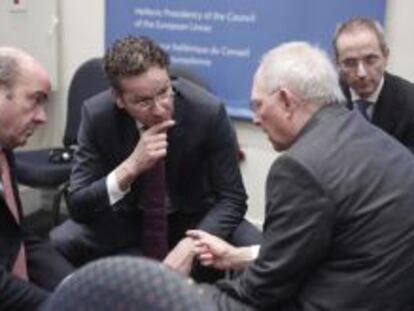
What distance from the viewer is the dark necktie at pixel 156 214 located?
2385mm

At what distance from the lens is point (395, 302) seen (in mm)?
1632

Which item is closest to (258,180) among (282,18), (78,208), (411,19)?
Result: (282,18)

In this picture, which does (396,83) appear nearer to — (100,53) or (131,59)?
(131,59)

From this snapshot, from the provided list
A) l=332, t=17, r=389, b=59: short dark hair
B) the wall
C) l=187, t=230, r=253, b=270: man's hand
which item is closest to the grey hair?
l=187, t=230, r=253, b=270: man's hand

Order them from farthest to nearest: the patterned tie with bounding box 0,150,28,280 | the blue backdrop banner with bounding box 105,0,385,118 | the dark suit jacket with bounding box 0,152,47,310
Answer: the blue backdrop banner with bounding box 105,0,385,118 → the patterned tie with bounding box 0,150,28,280 → the dark suit jacket with bounding box 0,152,47,310

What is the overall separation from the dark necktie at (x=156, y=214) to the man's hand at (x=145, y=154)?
97 millimetres

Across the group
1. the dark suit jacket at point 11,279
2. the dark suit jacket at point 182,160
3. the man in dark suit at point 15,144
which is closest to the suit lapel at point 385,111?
the dark suit jacket at point 182,160

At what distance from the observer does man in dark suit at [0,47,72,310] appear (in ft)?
6.25

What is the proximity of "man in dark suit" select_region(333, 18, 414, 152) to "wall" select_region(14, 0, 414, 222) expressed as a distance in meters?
0.58

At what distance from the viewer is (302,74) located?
1712 mm

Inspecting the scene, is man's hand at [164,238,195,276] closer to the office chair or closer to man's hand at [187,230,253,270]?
man's hand at [187,230,253,270]

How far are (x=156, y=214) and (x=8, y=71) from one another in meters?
0.69

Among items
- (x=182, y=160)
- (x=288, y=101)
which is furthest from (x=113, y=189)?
(x=288, y=101)

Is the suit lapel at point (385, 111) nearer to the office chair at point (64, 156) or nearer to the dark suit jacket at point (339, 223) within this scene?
the dark suit jacket at point (339, 223)
